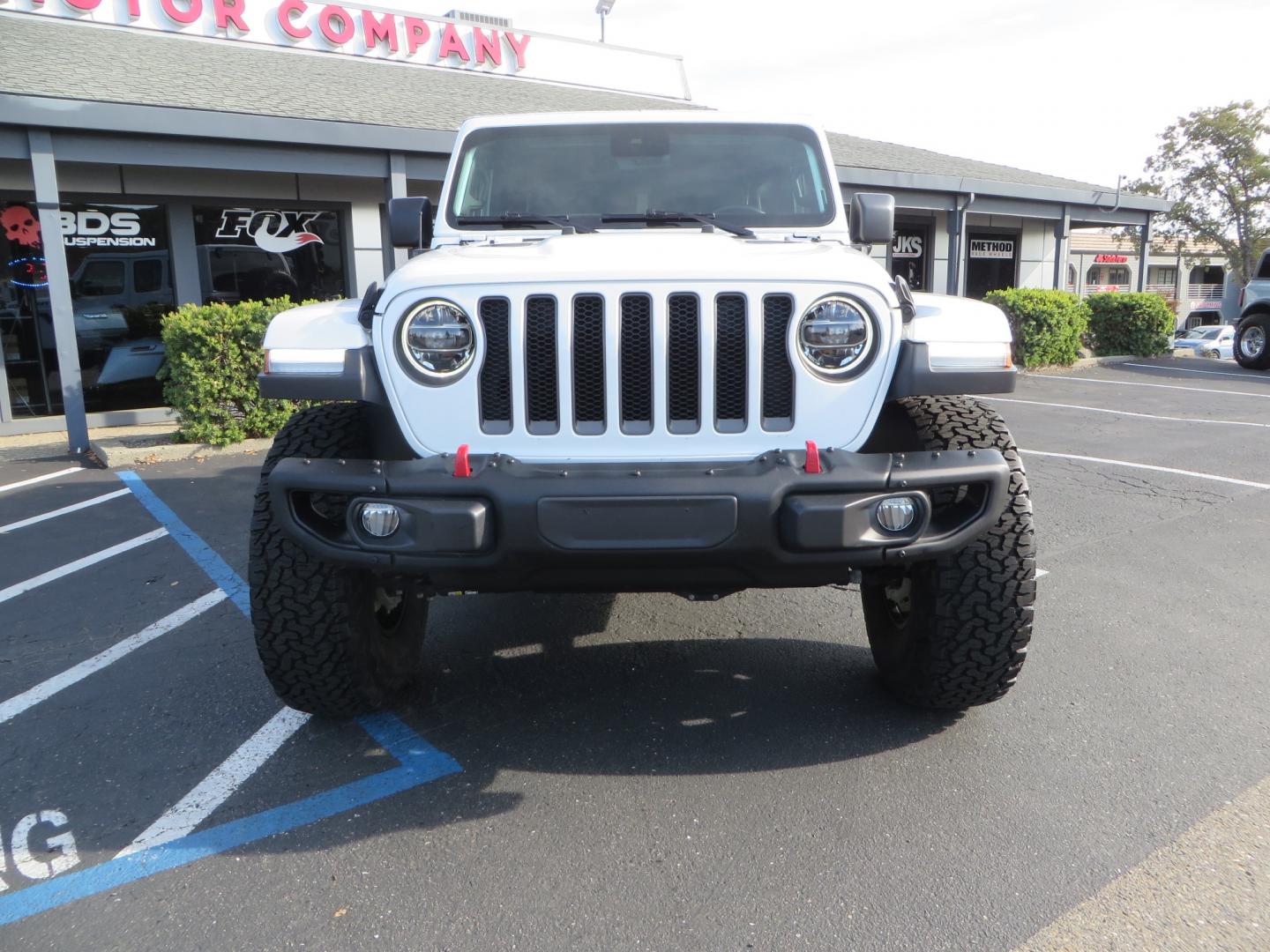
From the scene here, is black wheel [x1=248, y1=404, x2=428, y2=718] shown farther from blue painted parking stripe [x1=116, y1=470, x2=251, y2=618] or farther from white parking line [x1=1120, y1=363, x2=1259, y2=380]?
white parking line [x1=1120, y1=363, x2=1259, y2=380]

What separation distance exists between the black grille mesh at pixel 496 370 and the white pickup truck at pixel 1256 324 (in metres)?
17.6

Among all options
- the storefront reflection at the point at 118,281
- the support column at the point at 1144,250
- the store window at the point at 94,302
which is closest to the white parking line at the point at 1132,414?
the storefront reflection at the point at 118,281

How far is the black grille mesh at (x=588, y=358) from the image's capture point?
8.62 ft

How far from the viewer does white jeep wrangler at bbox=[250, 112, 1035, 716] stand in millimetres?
2414

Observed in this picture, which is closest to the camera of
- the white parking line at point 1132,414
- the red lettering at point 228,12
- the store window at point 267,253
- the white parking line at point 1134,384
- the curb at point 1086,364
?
the white parking line at point 1132,414

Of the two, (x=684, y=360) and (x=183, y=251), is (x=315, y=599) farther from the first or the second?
(x=183, y=251)

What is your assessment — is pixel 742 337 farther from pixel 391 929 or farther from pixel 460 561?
pixel 391 929

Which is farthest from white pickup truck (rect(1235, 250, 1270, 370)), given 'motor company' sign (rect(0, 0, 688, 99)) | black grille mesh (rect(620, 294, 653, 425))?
black grille mesh (rect(620, 294, 653, 425))

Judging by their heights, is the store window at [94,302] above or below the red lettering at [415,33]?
below

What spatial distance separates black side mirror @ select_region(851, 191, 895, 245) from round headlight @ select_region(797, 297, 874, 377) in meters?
1.04

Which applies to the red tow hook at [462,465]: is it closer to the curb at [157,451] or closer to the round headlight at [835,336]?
the round headlight at [835,336]

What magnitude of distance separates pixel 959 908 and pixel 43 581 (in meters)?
4.65

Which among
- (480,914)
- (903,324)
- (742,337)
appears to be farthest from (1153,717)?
(480,914)

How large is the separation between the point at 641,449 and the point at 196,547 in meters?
3.82
